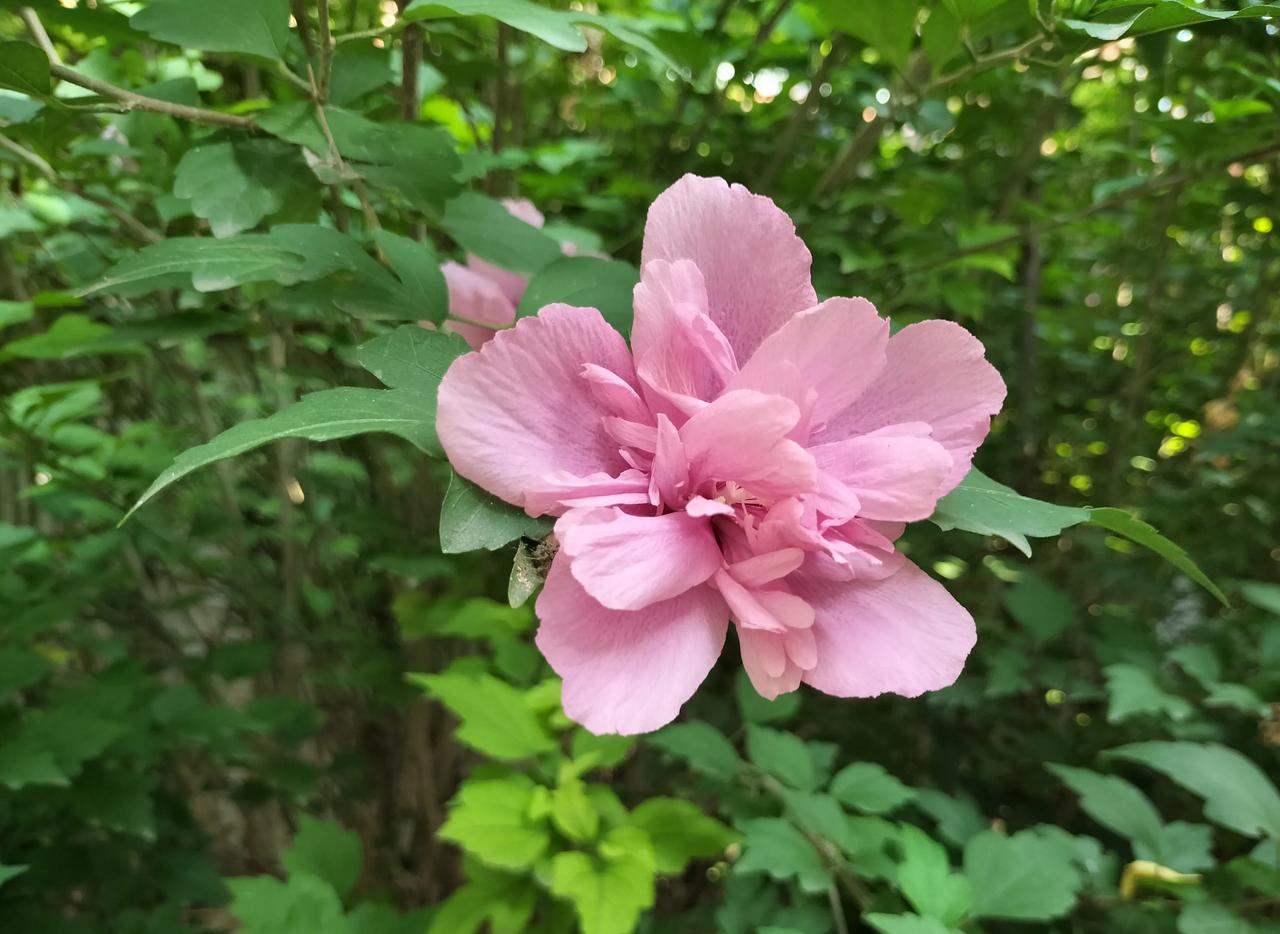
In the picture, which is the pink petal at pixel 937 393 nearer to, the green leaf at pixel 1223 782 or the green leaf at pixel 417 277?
the green leaf at pixel 417 277

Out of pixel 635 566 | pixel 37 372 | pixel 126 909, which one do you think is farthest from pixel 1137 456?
pixel 37 372

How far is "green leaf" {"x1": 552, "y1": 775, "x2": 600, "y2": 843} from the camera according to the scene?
0.59 metres

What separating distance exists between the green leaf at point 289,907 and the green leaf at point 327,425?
48 centimetres

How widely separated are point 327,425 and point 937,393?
9.8 inches

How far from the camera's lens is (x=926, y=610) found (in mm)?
332

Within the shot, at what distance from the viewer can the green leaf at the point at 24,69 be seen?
0.40m

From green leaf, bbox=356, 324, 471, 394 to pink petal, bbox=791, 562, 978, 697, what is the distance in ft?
0.61

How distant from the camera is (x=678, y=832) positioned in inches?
25.8

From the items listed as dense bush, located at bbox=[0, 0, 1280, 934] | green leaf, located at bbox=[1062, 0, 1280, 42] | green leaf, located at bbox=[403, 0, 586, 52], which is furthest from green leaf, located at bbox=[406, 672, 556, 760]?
green leaf, located at bbox=[1062, 0, 1280, 42]

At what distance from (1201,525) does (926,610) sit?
120 centimetres

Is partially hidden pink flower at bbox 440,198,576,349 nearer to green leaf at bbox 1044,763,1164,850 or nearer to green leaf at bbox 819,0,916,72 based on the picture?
green leaf at bbox 819,0,916,72

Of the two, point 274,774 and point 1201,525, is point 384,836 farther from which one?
point 1201,525

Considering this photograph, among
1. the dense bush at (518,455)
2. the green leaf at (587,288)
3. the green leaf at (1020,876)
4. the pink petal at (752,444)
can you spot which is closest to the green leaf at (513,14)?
the dense bush at (518,455)

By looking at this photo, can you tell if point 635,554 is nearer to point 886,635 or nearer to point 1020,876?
point 886,635
